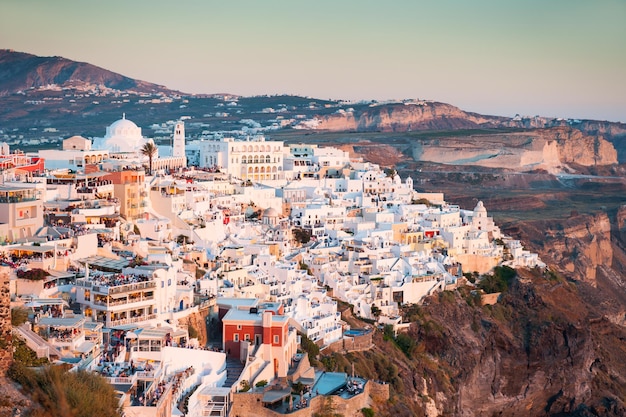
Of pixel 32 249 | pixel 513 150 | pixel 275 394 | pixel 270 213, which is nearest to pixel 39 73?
pixel 513 150

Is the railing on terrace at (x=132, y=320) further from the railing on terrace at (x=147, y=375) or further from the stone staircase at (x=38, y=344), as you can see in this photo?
the railing on terrace at (x=147, y=375)

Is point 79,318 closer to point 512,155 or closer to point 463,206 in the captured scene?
point 463,206

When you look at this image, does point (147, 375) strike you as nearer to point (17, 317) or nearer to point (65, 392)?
point (17, 317)

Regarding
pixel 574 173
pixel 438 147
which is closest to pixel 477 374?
pixel 438 147

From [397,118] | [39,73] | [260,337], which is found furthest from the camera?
[39,73]

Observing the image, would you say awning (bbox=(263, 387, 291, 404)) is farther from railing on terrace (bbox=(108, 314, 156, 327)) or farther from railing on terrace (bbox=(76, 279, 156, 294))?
railing on terrace (bbox=(76, 279, 156, 294))

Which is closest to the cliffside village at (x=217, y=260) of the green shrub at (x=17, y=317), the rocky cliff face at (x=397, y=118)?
the green shrub at (x=17, y=317)

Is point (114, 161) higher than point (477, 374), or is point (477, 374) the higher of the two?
point (114, 161)

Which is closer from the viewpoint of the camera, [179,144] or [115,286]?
[115,286]

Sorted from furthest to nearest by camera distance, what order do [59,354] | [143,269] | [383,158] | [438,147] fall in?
[438,147] → [383,158] → [143,269] → [59,354]
